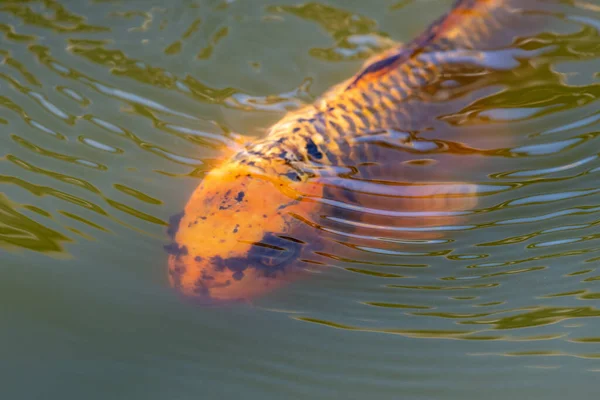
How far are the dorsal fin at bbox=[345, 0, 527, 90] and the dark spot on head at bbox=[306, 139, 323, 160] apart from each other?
48cm

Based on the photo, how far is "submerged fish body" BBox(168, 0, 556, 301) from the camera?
2373 millimetres

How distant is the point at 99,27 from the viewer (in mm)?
4102

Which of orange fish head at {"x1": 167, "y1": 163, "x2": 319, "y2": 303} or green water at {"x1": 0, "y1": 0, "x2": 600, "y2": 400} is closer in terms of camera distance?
green water at {"x1": 0, "y1": 0, "x2": 600, "y2": 400}

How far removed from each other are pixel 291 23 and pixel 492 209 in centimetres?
206

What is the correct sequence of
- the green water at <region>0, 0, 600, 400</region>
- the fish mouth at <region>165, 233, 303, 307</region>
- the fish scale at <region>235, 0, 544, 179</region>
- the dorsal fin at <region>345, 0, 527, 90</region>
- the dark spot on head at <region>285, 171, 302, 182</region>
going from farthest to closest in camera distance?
the dorsal fin at <region>345, 0, 527, 90</region>
the fish scale at <region>235, 0, 544, 179</region>
the dark spot on head at <region>285, 171, 302, 182</region>
the fish mouth at <region>165, 233, 303, 307</region>
the green water at <region>0, 0, 600, 400</region>

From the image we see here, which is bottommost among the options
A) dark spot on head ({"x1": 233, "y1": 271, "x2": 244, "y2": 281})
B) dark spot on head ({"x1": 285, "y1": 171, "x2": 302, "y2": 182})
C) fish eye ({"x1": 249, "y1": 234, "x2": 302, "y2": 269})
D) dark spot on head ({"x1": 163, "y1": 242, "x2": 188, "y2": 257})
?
dark spot on head ({"x1": 233, "y1": 271, "x2": 244, "y2": 281})

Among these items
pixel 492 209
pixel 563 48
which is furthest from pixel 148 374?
pixel 563 48

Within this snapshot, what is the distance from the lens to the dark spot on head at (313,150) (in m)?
2.81

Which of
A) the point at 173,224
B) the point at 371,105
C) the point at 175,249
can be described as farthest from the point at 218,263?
the point at 371,105

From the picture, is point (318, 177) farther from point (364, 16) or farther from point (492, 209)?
point (364, 16)

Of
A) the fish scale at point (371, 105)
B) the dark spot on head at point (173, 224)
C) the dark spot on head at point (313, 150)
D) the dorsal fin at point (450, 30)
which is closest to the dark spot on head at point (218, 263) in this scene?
the dark spot on head at point (173, 224)

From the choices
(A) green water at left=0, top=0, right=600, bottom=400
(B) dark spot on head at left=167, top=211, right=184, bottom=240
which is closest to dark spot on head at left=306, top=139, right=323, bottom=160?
(A) green water at left=0, top=0, right=600, bottom=400

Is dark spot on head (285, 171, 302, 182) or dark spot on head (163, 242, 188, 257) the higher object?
dark spot on head (285, 171, 302, 182)

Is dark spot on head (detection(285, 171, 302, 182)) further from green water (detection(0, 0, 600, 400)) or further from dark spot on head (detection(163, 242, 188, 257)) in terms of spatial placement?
dark spot on head (detection(163, 242, 188, 257))
